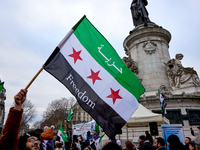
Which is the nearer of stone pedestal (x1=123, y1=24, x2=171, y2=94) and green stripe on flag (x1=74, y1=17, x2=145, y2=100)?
green stripe on flag (x1=74, y1=17, x2=145, y2=100)

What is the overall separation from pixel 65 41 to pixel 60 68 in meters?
0.64

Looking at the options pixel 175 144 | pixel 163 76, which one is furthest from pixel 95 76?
pixel 163 76

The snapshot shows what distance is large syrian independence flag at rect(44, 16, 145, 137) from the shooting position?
3.62m

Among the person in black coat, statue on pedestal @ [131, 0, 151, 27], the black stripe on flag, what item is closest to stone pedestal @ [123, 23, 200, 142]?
statue on pedestal @ [131, 0, 151, 27]

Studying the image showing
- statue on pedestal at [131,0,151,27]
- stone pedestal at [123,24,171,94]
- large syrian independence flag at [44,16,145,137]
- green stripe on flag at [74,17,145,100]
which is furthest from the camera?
statue on pedestal at [131,0,151,27]

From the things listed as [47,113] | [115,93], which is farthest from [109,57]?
[47,113]

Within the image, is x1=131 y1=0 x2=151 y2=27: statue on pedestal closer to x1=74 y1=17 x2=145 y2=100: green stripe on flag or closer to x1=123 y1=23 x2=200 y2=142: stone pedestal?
x1=123 y1=23 x2=200 y2=142: stone pedestal

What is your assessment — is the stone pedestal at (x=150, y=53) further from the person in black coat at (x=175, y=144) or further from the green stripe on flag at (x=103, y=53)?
the person in black coat at (x=175, y=144)

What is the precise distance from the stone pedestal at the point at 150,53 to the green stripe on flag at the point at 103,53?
1045cm

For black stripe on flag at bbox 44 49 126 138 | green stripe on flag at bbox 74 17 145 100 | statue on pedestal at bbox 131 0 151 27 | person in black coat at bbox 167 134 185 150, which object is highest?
statue on pedestal at bbox 131 0 151 27

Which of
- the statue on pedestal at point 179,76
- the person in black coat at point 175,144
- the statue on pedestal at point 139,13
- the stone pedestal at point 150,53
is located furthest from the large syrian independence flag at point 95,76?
the statue on pedestal at point 139,13

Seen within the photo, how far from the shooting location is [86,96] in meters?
3.69

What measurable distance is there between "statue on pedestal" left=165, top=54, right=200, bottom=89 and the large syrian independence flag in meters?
10.9

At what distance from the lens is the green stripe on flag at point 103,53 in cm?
410
